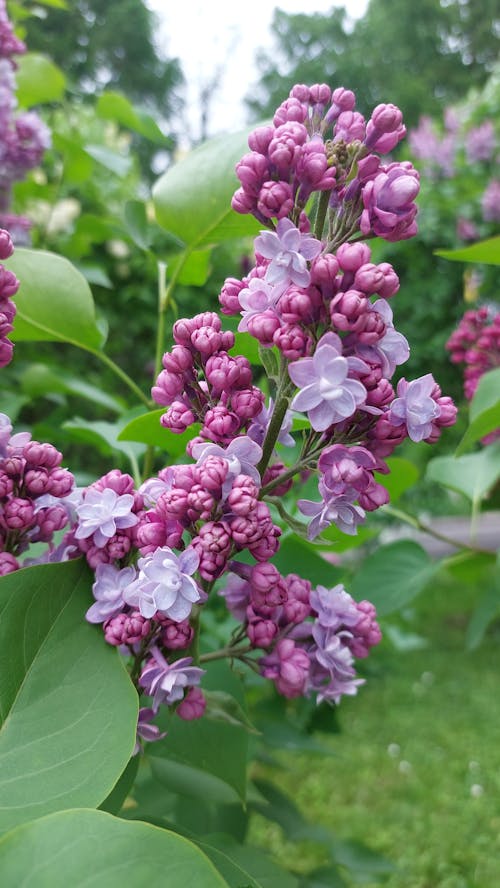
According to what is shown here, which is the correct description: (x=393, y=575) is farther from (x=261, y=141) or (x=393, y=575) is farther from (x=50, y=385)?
(x=261, y=141)

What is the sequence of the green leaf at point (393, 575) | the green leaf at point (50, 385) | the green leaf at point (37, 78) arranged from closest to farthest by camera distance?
the green leaf at point (393, 575)
the green leaf at point (50, 385)
the green leaf at point (37, 78)

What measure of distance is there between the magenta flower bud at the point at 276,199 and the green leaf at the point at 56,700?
0.86ft

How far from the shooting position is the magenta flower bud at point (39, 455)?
55cm

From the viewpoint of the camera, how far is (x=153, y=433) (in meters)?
0.70

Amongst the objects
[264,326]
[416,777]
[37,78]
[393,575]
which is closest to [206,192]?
[264,326]

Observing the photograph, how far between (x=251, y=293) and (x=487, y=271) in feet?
12.0

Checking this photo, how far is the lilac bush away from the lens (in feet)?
1.58

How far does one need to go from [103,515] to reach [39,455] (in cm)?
7

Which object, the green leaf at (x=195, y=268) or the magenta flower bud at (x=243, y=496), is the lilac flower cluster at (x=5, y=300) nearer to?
the magenta flower bud at (x=243, y=496)

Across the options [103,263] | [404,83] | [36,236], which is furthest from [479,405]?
[404,83]

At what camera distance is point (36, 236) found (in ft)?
5.69

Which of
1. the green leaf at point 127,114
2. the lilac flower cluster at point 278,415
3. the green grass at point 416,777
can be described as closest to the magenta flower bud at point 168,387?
the lilac flower cluster at point 278,415

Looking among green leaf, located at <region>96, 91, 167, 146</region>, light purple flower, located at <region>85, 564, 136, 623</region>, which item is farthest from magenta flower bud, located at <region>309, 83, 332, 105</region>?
green leaf, located at <region>96, 91, 167, 146</region>

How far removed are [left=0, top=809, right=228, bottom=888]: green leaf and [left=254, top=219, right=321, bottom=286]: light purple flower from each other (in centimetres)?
31
